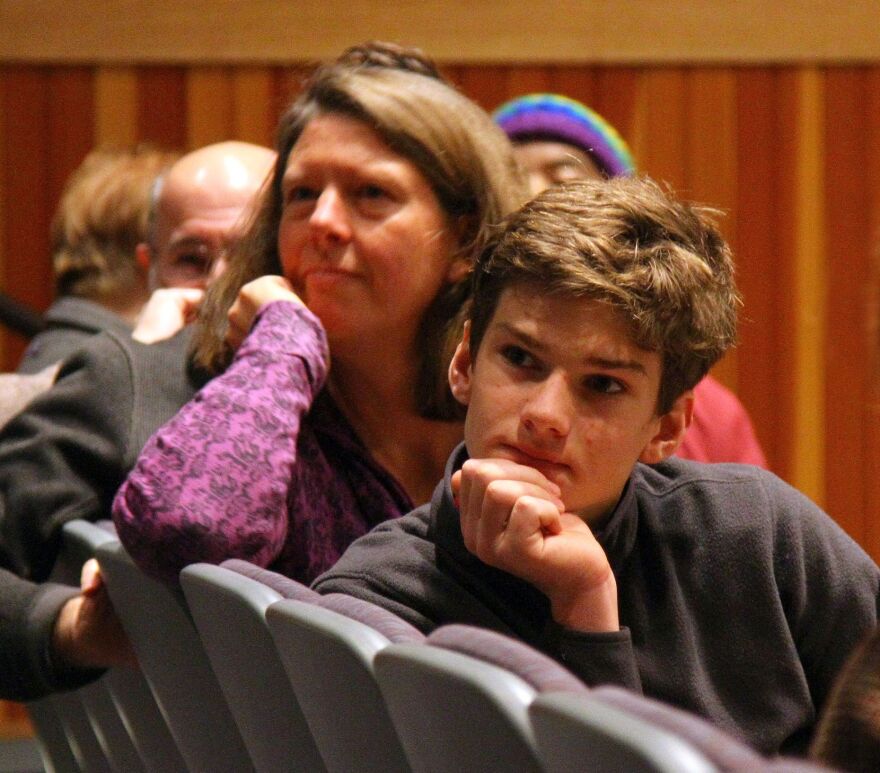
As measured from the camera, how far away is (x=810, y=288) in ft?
15.2

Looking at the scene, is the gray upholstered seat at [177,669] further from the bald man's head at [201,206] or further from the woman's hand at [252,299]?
the bald man's head at [201,206]

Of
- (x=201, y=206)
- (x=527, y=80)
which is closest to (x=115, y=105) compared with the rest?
(x=527, y=80)

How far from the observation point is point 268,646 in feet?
3.76

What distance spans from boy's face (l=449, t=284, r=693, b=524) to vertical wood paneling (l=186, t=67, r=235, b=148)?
11.0ft

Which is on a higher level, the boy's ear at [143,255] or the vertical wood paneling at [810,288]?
the boy's ear at [143,255]

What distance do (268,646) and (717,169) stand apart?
3.80 m

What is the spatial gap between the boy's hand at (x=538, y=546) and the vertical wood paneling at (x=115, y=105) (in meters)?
3.51

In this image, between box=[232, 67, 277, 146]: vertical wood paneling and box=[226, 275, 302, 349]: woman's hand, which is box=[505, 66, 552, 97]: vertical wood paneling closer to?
box=[232, 67, 277, 146]: vertical wood paneling

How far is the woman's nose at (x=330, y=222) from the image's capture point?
1825 millimetres

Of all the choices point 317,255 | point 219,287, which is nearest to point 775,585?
point 317,255

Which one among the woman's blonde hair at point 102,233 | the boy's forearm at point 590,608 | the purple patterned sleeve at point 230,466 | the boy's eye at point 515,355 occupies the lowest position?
the woman's blonde hair at point 102,233

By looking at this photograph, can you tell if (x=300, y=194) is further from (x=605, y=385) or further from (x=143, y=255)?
(x=143, y=255)

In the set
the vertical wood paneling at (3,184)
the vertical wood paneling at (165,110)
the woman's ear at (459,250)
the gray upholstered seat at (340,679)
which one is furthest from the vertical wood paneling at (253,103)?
the gray upholstered seat at (340,679)

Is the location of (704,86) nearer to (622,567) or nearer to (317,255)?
(317,255)
